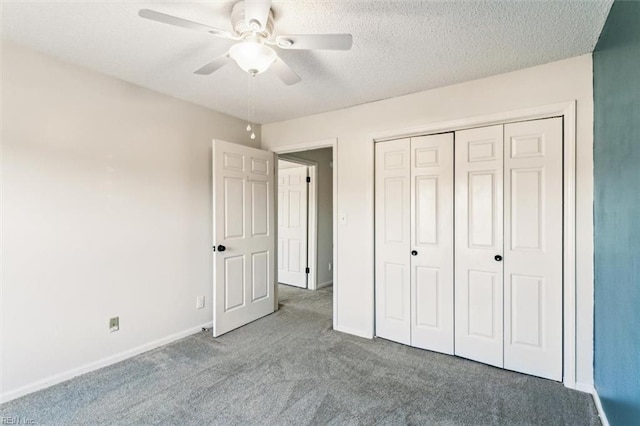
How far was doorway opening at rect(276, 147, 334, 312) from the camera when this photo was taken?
5035 millimetres

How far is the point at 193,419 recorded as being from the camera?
1921 millimetres

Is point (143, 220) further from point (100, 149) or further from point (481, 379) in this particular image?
point (481, 379)

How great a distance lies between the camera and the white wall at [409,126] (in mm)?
2205

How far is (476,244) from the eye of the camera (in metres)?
2.66

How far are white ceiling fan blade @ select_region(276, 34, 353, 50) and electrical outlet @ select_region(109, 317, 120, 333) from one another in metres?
2.52

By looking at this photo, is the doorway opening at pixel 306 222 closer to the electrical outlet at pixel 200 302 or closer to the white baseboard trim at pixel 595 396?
the electrical outlet at pixel 200 302

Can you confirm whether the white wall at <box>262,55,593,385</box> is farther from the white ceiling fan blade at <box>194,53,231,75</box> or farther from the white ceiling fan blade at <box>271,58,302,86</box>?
the white ceiling fan blade at <box>194,53,231,75</box>

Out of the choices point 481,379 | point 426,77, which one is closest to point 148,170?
point 426,77

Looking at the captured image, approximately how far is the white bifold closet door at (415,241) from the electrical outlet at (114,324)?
234 cm

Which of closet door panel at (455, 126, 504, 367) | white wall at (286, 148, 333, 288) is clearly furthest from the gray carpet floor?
white wall at (286, 148, 333, 288)

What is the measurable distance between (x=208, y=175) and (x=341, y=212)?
1.48 metres

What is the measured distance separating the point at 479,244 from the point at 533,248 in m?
0.38

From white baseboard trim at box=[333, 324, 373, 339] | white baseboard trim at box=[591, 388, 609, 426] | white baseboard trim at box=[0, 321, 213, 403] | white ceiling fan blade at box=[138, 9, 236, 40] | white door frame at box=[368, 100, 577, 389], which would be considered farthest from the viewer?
white baseboard trim at box=[333, 324, 373, 339]

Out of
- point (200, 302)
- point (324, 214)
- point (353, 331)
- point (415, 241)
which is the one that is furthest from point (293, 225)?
point (415, 241)
